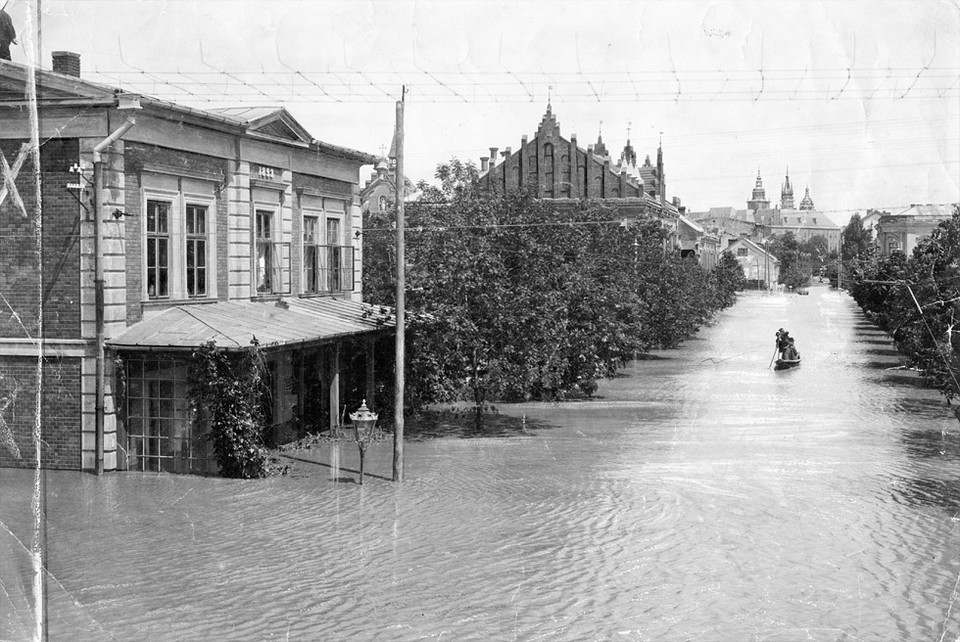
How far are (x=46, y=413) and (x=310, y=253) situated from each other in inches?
363

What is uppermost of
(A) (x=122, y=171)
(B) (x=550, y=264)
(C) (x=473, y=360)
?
(A) (x=122, y=171)

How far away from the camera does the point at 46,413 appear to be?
63.8 feet

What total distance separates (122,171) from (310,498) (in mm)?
6945

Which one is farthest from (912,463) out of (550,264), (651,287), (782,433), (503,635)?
(651,287)

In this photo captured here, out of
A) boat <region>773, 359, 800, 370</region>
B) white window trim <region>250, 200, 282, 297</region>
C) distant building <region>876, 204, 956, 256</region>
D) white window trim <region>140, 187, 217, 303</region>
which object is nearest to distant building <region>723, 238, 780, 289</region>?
distant building <region>876, 204, 956, 256</region>

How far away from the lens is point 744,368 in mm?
44562

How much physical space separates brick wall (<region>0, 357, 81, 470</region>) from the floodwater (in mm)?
437

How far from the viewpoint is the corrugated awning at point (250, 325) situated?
18953 millimetres

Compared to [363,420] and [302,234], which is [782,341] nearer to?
[302,234]

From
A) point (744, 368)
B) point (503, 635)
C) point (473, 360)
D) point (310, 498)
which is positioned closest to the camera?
point (503, 635)

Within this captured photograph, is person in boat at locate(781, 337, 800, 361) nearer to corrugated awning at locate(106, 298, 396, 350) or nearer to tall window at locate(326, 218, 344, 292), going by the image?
tall window at locate(326, 218, 344, 292)

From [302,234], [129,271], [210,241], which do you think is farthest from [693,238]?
[129,271]

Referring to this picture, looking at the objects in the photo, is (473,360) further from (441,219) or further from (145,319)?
(145,319)

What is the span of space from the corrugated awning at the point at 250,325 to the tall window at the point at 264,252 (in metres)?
0.51
